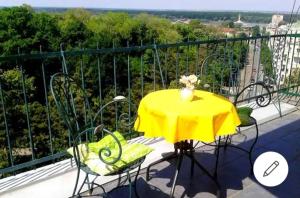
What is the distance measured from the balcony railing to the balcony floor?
754mm

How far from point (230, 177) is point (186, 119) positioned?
1009 millimetres

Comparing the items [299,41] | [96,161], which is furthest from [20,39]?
[96,161]

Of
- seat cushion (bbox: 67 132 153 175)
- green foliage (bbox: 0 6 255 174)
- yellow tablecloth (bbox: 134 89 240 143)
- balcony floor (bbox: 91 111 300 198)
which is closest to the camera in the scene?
seat cushion (bbox: 67 132 153 175)

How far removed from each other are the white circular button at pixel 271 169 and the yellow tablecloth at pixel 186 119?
2.08 ft

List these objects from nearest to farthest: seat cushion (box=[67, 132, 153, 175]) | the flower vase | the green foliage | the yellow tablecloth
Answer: seat cushion (box=[67, 132, 153, 175]) → the yellow tablecloth → the flower vase → the green foliage

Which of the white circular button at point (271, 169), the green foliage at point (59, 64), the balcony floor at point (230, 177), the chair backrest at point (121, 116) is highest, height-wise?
the chair backrest at point (121, 116)

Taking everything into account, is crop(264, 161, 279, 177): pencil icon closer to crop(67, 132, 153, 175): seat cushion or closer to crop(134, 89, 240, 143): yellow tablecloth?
crop(134, 89, 240, 143): yellow tablecloth

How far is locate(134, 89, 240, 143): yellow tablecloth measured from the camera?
225 cm

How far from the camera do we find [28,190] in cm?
266

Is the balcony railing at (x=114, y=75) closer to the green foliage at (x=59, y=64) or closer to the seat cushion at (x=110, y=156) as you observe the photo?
the green foliage at (x=59, y=64)

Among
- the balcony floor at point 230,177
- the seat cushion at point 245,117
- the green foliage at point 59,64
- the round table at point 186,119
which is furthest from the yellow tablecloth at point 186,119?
the green foliage at point 59,64

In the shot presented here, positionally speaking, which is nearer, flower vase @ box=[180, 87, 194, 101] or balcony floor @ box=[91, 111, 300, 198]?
flower vase @ box=[180, 87, 194, 101]

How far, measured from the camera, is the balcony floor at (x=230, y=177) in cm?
270

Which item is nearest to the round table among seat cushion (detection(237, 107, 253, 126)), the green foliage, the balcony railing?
seat cushion (detection(237, 107, 253, 126))
